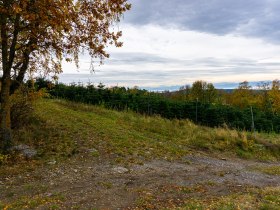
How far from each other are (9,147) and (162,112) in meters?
17.2

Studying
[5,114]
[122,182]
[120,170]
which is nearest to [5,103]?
[5,114]

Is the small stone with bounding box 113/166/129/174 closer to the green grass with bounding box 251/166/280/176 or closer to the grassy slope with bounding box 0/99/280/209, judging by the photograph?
the grassy slope with bounding box 0/99/280/209

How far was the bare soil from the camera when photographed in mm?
5855

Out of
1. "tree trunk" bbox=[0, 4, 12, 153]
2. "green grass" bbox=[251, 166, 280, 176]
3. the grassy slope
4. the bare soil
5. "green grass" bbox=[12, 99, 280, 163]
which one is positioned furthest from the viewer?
"green grass" bbox=[12, 99, 280, 163]

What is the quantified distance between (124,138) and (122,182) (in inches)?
179

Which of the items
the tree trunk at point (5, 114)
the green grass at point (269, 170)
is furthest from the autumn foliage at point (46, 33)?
the green grass at point (269, 170)

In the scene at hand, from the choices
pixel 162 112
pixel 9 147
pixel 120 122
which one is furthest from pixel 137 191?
pixel 162 112

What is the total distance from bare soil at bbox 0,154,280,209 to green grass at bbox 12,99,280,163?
84 cm

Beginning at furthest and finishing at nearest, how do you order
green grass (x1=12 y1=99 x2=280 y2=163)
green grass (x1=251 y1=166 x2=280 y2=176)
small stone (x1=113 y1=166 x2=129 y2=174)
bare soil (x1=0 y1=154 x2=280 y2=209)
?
green grass (x1=12 y1=99 x2=280 y2=163)
green grass (x1=251 y1=166 x2=280 y2=176)
small stone (x1=113 y1=166 x2=129 y2=174)
bare soil (x1=0 y1=154 x2=280 y2=209)

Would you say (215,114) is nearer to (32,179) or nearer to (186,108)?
(186,108)

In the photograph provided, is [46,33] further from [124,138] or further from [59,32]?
[124,138]

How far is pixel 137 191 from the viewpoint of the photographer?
20.8ft

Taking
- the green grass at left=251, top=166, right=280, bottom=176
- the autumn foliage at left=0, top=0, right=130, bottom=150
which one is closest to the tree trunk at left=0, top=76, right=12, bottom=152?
the autumn foliage at left=0, top=0, right=130, bottom=150

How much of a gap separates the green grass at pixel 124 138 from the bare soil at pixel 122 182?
0.84 m
